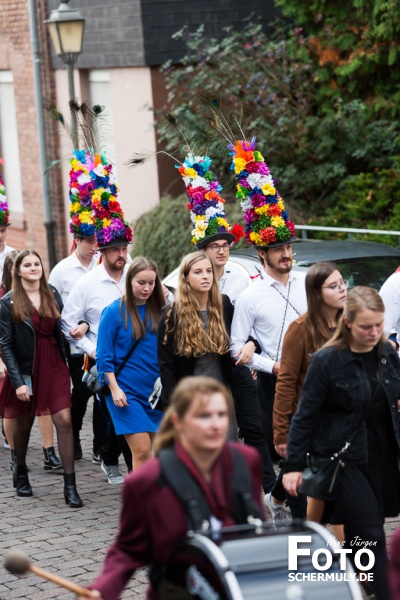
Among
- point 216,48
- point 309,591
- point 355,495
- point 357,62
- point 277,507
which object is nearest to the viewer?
point 309,591

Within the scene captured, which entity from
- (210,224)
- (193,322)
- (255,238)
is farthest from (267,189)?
(193,322)

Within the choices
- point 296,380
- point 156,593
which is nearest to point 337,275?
point 296,380

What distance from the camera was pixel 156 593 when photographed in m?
4.35

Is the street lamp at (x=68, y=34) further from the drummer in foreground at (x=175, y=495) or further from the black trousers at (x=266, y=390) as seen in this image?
the drummer in foreground at (x=175, y=495)

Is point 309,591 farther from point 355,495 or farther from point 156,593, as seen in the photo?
point 355,495

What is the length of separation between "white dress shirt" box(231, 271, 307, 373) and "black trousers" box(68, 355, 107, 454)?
234 centimetres

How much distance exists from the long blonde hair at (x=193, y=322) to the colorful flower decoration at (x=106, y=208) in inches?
73.4

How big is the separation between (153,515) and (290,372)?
2706 mm

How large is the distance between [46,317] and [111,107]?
9980 millimetres

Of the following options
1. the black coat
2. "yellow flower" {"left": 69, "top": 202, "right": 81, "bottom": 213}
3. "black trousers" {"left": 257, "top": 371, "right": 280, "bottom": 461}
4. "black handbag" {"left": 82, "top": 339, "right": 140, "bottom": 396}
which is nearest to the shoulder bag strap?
"black handbag" {"left": 82, "top": 339, "right": 140, "bottom": 396}

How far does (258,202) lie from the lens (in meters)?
8.78

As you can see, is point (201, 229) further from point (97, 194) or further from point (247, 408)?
point (247, 408)

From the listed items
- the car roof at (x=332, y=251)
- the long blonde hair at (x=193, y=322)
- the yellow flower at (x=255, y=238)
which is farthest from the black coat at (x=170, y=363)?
the car roof at (x=332, y=251)

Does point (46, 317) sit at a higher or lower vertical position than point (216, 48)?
lower
